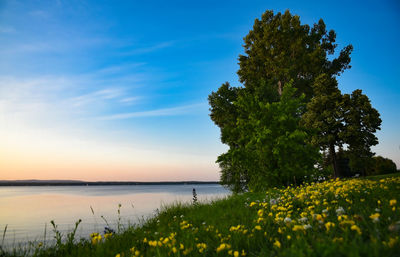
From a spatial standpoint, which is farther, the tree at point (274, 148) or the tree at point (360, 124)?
the tree at point (360, 124)

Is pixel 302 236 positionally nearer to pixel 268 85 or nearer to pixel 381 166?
pixel 268 85

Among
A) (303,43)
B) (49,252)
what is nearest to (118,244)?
(49,252)

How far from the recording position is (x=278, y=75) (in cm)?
2081

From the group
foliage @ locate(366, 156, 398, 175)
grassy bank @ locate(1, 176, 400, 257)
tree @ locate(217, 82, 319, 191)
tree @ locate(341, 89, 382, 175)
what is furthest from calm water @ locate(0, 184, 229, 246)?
foliage @ locate(366, 156, 398, 175)

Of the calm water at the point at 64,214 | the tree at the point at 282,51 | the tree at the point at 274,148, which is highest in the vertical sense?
the tree at the point at 282,51

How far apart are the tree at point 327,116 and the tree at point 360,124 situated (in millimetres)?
532

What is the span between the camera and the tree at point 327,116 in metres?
19.7

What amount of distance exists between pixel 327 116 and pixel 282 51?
7703 mm

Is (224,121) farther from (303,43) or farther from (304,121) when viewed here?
(303,43)

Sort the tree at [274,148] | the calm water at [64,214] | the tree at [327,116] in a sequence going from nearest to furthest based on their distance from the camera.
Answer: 1. the tree at [274,148]
2. the calm water at [64,214]
3. the tree at [327,116]

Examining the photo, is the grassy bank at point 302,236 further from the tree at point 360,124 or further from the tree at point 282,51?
the tree at point 282,51

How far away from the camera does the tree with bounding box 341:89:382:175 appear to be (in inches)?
740

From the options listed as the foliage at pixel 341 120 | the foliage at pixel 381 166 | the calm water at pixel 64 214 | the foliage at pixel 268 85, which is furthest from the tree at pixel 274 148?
the foliage at pixel 381 166

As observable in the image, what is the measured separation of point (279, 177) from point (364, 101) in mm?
14808
